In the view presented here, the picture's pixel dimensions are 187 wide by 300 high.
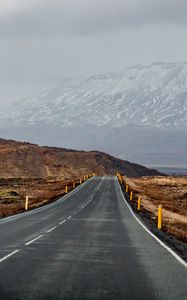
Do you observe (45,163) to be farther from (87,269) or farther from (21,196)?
(87,269)

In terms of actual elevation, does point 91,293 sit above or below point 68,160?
below

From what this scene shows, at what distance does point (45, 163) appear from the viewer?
17375 centimetres

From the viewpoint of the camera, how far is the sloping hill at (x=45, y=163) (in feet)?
544

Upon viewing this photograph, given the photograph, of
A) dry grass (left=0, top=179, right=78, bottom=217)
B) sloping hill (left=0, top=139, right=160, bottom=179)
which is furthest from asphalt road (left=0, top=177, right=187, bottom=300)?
sloping hill (left=0, top=139, right=160, bottom=179)

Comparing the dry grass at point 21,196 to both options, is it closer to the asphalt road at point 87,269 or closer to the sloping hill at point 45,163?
the asphalt road at point 87,269

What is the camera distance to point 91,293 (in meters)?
11.0

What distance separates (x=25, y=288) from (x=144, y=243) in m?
11.2

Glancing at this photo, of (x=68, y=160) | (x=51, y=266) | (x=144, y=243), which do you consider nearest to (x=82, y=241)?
(x=144, y=243)

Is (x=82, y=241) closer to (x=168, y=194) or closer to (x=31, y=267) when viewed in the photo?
(x=31, y=267)

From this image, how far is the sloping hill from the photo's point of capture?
16575 cm

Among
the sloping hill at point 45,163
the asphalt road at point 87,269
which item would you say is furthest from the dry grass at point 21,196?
the sloping hill at point 45,163

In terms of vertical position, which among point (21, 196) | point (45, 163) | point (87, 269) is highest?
point (45, 163)

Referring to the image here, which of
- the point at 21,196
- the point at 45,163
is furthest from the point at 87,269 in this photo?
the point at 45,163

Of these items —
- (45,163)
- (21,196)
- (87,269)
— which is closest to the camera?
(87,269)
